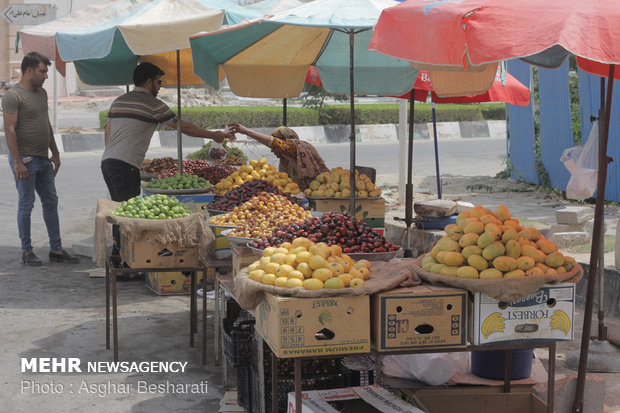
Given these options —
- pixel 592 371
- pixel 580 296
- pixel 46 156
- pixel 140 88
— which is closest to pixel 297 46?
pixel 140 88

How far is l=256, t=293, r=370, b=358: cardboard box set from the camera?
3689 millimetres

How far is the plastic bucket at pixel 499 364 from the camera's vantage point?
4512mm

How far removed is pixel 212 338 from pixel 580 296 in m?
3.37

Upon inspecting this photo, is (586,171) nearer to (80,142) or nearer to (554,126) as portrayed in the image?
(554,126)

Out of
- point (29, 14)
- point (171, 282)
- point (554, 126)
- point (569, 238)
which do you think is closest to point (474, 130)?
point (554, 126)

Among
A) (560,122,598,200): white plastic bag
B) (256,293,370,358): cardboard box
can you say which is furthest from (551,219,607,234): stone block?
(256,293,370,358): cardboard box

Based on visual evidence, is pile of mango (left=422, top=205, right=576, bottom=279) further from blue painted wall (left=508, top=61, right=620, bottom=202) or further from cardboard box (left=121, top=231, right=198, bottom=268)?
blue painted wall (left=508, top=61, right=620, bottom=202)

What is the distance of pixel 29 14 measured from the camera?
14.5 m

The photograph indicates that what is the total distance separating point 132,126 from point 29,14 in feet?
24.8

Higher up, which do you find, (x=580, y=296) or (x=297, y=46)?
(x=297, y=46)

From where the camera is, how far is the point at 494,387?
447cm

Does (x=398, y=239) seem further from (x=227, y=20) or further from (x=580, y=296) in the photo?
(x=227, y=20)

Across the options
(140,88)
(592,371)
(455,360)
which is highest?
(140,88)

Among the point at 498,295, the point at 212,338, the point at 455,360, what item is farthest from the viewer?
the point at 212,338
